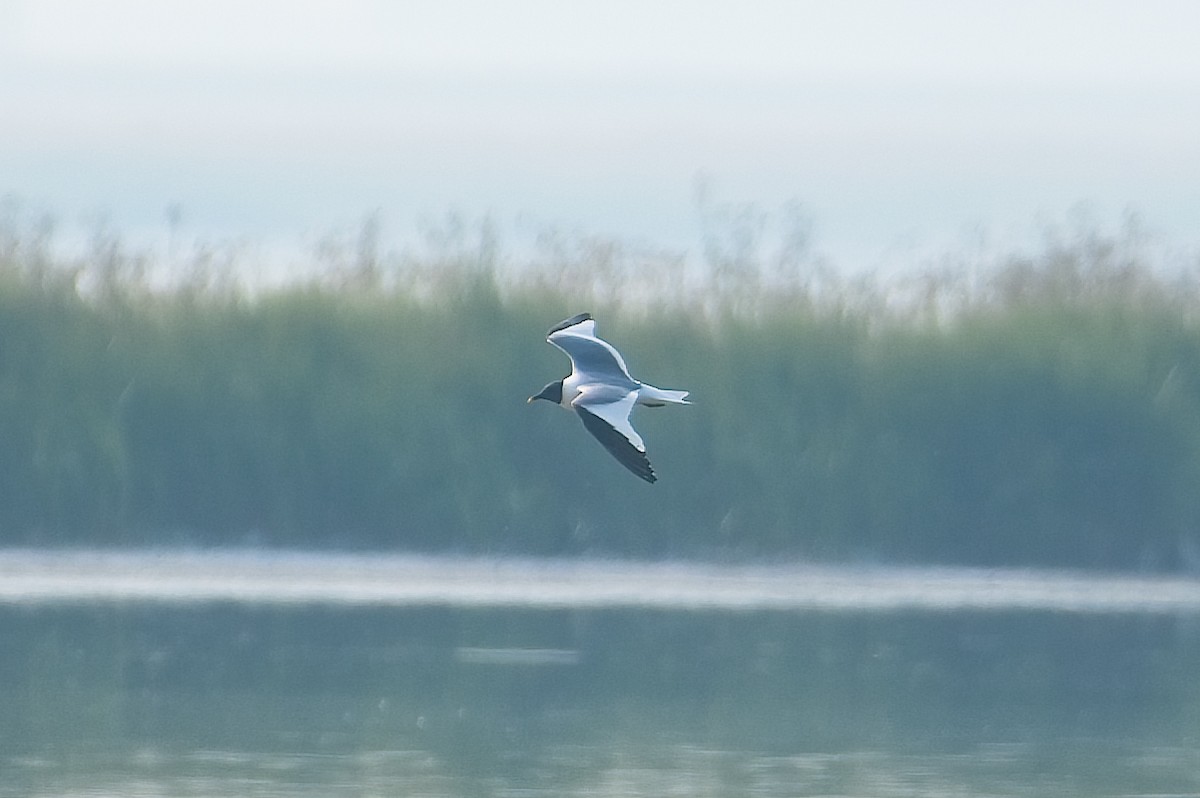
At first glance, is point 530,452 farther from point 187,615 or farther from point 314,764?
point 314,764

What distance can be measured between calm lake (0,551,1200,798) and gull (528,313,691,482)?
161 cm

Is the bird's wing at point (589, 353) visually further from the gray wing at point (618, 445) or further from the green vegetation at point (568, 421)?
the green vegetation at point (568, 421)

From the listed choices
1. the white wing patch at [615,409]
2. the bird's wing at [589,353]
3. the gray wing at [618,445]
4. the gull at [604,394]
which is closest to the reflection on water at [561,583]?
the bird's wing at [589,353]

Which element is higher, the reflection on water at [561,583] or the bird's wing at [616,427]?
the bird's wing at [616,427]

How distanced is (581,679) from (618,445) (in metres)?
4.91

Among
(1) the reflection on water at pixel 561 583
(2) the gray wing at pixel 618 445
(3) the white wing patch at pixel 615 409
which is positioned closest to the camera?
(2) the gray wing at pixel 618 445

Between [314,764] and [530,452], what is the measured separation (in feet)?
33.9

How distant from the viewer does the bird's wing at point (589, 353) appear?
13414mm

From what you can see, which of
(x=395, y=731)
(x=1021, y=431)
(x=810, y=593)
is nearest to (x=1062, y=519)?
(x=1021, y=431)

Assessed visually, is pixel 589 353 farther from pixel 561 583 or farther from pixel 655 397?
pixel 561 583

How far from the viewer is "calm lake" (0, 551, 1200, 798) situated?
1345 cm

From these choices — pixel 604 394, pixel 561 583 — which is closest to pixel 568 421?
pixel 561 583

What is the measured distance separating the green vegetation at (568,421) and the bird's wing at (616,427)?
10.6 metres

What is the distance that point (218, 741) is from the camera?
14.2 m
